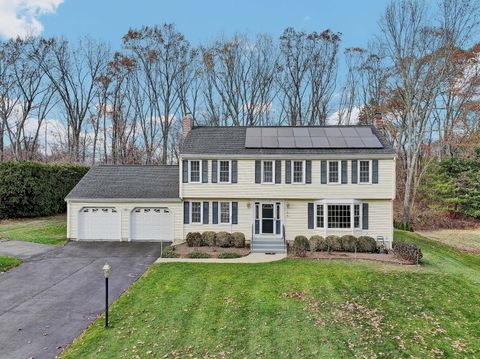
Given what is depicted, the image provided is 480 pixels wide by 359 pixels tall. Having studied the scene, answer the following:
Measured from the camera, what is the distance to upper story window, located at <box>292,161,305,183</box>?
17.7 metres

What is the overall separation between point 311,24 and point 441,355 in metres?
31.8

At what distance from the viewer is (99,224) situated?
61.5ft

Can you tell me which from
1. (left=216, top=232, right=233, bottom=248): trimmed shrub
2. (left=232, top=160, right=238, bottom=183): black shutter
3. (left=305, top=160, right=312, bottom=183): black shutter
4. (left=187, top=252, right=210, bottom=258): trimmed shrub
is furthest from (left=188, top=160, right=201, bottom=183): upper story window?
(left=305, top=160, right=312, bottom=183): black shutter

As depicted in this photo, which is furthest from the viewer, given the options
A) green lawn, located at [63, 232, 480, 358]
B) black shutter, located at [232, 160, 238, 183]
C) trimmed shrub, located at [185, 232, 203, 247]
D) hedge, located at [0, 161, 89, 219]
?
hedge, located at [0, 161, 89, 219]

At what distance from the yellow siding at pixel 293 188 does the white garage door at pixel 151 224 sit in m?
Result: 1.99

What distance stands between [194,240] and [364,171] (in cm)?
1003

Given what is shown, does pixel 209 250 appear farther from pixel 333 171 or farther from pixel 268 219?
pixel 333 171

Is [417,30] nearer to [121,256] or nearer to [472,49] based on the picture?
[472,49]

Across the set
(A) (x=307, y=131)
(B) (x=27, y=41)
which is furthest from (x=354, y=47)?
(B) (x=27, y=41)

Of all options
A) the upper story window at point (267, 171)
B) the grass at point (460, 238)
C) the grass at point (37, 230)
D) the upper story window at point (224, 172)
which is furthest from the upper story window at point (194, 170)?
the grass at point (460, 238)

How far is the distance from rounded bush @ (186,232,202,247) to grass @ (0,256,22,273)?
7.62 m

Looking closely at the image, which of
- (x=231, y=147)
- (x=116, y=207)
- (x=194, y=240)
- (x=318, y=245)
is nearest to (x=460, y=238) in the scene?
(x=318, y=245)

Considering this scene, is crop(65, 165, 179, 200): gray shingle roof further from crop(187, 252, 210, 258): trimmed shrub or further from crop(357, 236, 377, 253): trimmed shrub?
crop(357, 236, 377, 253): trimmed shrub

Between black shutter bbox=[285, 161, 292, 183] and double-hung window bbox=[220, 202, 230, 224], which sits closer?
black shutter bbox=[285, 161, 292, 183]
